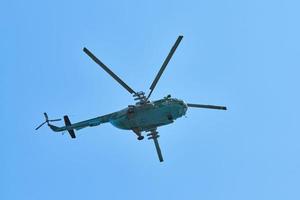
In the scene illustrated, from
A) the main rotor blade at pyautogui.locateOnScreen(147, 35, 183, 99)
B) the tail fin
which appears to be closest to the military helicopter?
the main rotor blade at pyautogui.locateOnScreen(147, 35, 183, 99)

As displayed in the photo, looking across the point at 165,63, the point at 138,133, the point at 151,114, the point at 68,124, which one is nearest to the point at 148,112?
the point at 151,114

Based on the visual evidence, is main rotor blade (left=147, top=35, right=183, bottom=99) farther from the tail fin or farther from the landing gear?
the tail fin

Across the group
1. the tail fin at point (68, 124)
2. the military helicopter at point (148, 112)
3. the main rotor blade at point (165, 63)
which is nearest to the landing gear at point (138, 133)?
the military helicopter at point (148, 112)

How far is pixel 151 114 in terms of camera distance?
42.7 meters

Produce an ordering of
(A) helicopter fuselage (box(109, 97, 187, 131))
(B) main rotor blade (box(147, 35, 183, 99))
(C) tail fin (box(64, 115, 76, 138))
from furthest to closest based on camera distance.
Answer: (C) tail fin (box(64, 115, 76, 138)), (A) helicopter fuselage (box(109, 97, 187, 131)), (B) main rotor blade (box(147, 35, 183, 99))

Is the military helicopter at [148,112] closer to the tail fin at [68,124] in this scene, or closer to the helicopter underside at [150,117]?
the helicopter underside at [150,117]

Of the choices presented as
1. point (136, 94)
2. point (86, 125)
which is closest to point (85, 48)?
point (136, 94)

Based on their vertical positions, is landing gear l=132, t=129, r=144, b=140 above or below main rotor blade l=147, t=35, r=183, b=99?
below

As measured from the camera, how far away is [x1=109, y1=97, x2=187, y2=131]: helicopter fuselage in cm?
4241

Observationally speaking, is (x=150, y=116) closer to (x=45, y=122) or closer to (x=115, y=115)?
(x=115, y=115)

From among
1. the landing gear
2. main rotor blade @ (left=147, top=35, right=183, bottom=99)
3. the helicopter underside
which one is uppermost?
main rotor blade @ (left=147, top=35, right=183, bottom=99)

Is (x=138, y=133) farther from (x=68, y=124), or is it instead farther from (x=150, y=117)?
(x=68, y=124)

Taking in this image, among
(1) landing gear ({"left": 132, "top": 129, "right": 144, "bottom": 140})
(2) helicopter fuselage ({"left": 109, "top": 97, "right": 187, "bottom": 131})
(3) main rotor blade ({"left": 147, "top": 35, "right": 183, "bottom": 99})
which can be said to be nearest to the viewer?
(3) main rotor blade ({"left": 147, "top": 35, "right": 183, "bottom": 99})

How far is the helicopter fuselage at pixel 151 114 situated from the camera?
42.4 meters
